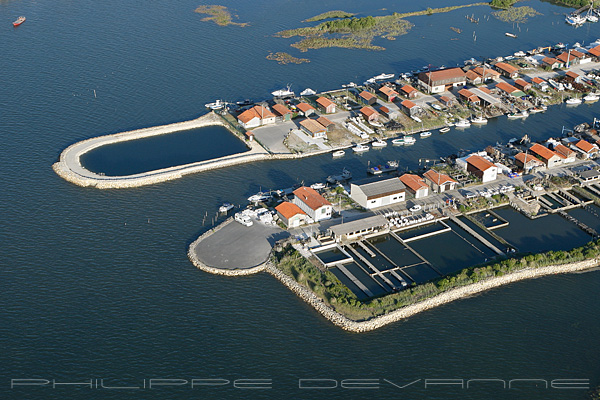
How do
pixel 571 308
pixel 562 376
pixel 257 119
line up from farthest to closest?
pixel 257 119 < pixel 571 308 < pixel 562 376

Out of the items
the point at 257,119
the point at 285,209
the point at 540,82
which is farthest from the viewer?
the point at 540,82

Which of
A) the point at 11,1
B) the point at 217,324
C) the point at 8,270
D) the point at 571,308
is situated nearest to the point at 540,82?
the point at 571,308

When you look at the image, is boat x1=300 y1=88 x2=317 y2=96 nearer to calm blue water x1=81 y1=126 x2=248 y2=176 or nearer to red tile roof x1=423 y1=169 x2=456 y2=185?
calm blue water x1=81 y1=126 x2=248 y2=176

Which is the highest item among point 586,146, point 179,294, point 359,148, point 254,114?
point 254,114

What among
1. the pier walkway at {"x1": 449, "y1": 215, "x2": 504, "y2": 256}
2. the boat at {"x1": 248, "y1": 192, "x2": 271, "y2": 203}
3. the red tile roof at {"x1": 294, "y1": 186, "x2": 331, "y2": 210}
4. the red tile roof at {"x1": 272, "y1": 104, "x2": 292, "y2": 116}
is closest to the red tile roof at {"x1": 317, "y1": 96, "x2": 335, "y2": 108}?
the red tile roof at {"x1": 272, "y1": 104, "x2": 292, "y2": 116}

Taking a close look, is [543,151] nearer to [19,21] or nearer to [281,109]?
[281,109]

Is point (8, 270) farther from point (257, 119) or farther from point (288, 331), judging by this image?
point (257, 119)

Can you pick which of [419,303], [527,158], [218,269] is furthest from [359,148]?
[419,303]
